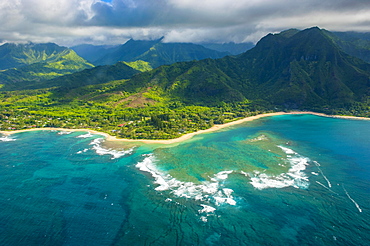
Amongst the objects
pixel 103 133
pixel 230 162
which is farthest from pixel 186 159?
pixel 103 133

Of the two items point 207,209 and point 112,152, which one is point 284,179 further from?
point 112,152

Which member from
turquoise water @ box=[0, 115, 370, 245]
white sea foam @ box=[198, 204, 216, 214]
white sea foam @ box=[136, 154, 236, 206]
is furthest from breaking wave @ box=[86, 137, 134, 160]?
white sea foam @ box=[198, 204, 216, 214]

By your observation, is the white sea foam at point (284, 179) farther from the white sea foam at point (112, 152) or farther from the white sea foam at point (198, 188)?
the white sea foam at point (112, 152)

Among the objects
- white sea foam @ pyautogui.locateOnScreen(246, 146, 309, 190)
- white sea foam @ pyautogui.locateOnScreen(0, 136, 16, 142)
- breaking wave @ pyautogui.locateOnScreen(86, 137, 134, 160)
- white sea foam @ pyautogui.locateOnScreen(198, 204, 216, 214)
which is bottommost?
white sea foam @ pyautogui.locateOnScreen(246, 146, 309, 190)

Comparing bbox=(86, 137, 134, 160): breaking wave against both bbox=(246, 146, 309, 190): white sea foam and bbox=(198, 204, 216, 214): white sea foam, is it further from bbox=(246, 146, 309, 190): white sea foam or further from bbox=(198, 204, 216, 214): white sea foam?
bbox=(246, 146, 309, 190): white sea foam

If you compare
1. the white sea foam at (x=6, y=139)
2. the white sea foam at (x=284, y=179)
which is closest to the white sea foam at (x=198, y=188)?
the white sea foam at (x=284, y=179)

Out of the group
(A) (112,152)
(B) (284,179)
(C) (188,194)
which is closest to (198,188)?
(C) (188,194)
